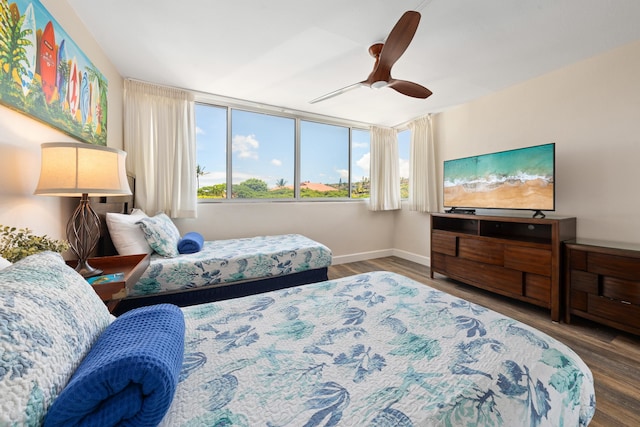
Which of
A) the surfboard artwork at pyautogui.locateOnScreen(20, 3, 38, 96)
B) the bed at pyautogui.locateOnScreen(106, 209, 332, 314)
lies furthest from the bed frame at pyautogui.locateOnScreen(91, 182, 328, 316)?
the surfboard artwork at pyautogui.locateOnScreen(20, 3, 38, 96)

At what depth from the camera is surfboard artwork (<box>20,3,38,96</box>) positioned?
4.37 feet

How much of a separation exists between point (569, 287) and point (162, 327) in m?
3.02

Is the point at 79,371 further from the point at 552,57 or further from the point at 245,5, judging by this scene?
the point at 552,57

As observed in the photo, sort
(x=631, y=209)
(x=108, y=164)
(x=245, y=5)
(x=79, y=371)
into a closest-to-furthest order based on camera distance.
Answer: (x=79, y=371) → (x=108, y=164) → (x=245, y=5) → (x=631, y=209)

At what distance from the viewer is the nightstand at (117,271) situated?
4.28 ft

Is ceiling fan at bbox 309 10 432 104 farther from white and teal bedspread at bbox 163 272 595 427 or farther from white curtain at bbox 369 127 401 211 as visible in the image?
white curtain at bbox 369 127 401 211

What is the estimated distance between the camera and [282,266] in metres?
2.61

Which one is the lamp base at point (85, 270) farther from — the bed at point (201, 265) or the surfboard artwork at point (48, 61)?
the surfboard artwork at point (48, 61)

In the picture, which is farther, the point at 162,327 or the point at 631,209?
the point at 631,209

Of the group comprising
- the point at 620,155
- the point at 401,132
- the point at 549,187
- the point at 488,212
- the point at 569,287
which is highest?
the point at 401,132

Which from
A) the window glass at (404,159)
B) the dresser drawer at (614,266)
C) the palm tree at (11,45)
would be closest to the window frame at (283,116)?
the window glass at (404,159)

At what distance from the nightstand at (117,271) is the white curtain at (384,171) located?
138 inches

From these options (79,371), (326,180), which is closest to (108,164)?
(79,371)

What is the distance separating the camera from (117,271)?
1613 millimetres
